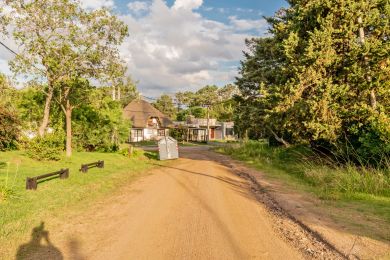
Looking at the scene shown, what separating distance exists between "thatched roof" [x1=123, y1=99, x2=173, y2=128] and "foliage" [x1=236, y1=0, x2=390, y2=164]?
1702 inches

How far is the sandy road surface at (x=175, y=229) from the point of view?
252 inches

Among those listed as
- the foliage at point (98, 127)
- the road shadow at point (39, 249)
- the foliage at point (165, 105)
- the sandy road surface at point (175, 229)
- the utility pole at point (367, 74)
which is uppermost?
the foliage at point (165, 105)

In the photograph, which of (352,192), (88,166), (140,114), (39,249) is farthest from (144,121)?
(39,249)

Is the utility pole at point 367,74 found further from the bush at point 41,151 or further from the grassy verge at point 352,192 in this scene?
the bush at point 41,151

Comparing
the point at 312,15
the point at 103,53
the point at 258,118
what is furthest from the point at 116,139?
the point at 312,15

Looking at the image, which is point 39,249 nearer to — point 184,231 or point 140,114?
point 184,231

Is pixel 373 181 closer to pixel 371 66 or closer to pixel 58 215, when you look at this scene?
pixel 371 66

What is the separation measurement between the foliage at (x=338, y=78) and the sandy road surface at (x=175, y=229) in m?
7.03

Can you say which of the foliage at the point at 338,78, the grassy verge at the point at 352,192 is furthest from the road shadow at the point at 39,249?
the foliage at the point at 338,78

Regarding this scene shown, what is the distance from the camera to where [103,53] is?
2295 cm

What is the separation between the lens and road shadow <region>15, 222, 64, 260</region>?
20.4 feet

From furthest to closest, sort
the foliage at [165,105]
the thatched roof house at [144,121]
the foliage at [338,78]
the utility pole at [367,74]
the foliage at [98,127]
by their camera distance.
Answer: the foliage at [165,105] → the thatched roof house at [144,121] → the foliage at [98,127] → the utility pole at [367,74] → the foliage at [338,78]

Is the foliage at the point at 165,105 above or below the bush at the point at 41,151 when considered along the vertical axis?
above

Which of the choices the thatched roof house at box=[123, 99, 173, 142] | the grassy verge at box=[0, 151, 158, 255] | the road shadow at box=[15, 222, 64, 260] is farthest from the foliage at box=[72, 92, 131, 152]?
the thatched roof house at box=[123, 99, 173, 142]
